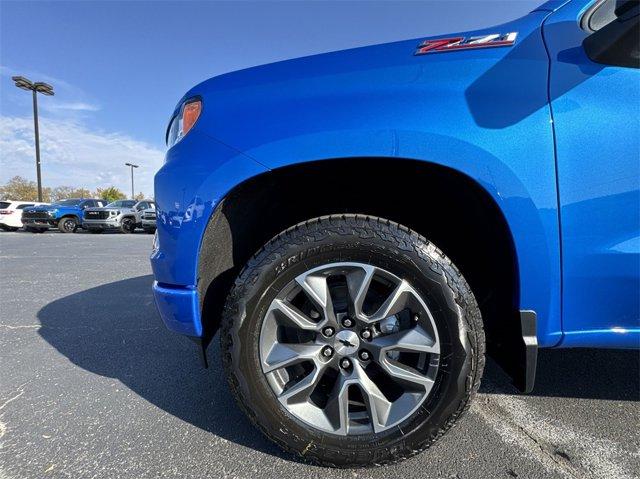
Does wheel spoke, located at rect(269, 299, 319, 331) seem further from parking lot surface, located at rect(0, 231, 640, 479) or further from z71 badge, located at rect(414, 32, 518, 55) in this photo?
z71 badge, located at rect(414, 32, 518, 55)

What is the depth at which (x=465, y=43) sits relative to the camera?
1458mm

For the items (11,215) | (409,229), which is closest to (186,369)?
(409,229)

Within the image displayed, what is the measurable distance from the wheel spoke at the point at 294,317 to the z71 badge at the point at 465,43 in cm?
120

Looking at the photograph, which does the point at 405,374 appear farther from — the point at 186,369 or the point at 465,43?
the point at 186,369

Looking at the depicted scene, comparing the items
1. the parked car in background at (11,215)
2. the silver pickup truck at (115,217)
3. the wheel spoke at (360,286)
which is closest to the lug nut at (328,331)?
the wheel spoke at (360,286)

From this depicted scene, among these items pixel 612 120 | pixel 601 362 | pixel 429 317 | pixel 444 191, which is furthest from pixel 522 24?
pixel 601 362

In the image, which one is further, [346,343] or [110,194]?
[110,194]

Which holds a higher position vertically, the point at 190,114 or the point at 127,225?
the point at 190,114

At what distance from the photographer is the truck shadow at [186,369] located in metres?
1.86

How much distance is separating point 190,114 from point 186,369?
1.63m

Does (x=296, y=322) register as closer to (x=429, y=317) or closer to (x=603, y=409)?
(x=429, y=317)

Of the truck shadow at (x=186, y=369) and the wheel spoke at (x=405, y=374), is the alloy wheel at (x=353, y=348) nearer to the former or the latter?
the wheel spoke at (x=405, y=374)

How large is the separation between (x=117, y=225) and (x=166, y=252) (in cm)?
1794

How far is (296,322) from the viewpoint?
57.1 inches
